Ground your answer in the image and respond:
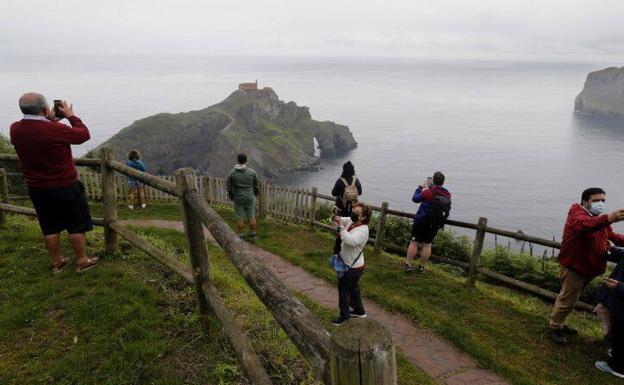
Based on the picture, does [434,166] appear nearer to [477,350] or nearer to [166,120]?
[166,120]

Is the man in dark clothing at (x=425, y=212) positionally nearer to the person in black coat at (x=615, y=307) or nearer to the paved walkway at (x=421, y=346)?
the paved walkway at (x=421, y=346)

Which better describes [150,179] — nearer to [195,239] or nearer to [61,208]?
[195,239]

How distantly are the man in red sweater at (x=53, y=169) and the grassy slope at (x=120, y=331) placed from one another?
52 cm

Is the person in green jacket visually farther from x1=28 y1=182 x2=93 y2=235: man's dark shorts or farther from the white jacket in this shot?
x1=28 y1=182 x2=93 y2=235: man's dark shorts

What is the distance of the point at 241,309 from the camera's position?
466cm

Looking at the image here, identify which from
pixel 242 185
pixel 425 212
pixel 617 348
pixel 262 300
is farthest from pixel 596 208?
pixel 242 185

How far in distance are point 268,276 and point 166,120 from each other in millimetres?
98480

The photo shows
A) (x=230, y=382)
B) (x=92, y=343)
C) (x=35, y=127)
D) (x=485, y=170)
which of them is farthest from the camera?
(x=485, y=170)

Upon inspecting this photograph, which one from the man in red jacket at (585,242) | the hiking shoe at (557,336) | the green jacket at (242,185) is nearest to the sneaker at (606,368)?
the hiking shoe at (557,336)

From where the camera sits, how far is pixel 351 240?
5.23 m

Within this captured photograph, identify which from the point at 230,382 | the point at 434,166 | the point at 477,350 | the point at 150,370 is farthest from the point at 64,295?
the point at 434,166

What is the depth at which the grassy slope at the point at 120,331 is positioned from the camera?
3377mm

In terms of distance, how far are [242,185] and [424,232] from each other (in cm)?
462

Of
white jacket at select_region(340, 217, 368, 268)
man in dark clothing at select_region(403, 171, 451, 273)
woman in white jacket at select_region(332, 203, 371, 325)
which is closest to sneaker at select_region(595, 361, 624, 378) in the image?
man in dark clothing at select_region(403, 171, 451, 273)
